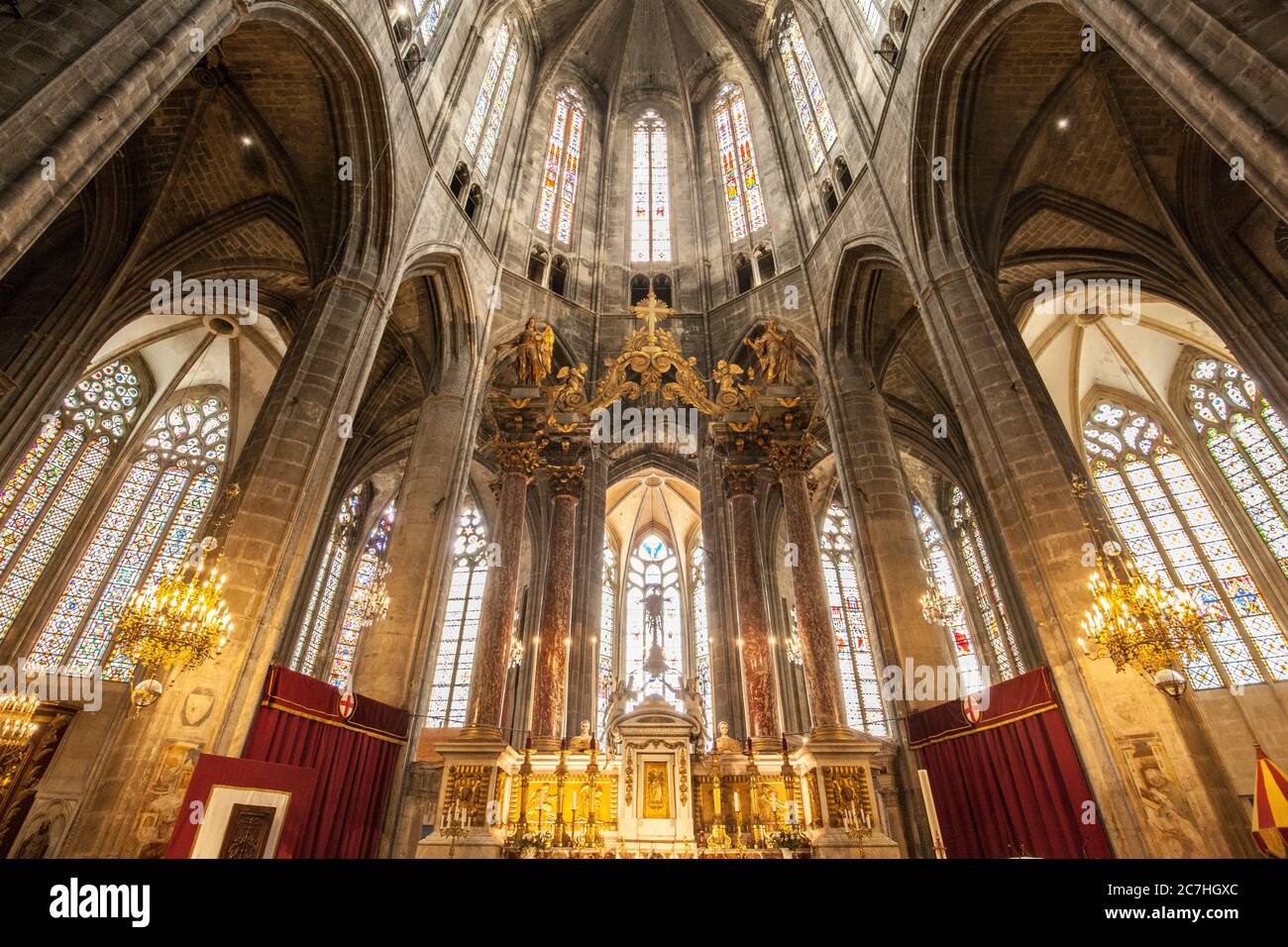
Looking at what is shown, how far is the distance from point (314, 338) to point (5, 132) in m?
4.96

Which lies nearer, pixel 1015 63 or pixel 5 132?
pixel 5 132

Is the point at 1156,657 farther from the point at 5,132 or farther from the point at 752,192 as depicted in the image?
the point at 752,192

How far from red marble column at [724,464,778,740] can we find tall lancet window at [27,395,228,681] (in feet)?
37.7

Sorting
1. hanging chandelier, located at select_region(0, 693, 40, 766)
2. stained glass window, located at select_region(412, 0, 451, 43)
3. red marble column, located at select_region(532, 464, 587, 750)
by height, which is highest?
stained glass window, located at select_region(412, 0, 451, 43)

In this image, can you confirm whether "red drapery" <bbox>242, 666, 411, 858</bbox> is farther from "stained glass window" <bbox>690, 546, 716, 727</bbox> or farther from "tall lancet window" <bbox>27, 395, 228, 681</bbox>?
"stained glass window" <bbox>690, 546, 716, 727</bbox>

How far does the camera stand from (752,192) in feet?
61.9

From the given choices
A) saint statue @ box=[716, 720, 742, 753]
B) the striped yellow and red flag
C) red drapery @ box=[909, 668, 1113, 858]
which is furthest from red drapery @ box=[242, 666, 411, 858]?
the striped yellow and red flag

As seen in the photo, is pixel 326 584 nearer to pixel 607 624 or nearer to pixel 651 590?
pixel 607 624

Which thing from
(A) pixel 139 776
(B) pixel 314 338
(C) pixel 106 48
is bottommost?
(A) pixel 139 776

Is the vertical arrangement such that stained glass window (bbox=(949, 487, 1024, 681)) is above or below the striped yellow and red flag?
above

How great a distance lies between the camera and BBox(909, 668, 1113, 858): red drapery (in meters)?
7.30

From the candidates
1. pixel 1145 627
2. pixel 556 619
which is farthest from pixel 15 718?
pixel 1145 627
